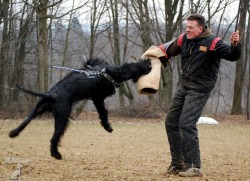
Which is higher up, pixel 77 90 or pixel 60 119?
pixel 77 90

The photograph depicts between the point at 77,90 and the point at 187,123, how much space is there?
1.50 meters

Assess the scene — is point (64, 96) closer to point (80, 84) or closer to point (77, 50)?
point (80, 84)

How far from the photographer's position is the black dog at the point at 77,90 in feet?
19.3

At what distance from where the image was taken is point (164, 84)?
969 inches

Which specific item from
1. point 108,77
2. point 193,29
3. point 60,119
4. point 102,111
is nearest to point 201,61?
point 193,29

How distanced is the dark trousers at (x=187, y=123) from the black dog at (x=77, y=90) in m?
0.64

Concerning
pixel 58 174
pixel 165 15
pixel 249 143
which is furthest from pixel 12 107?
pixel 58 174

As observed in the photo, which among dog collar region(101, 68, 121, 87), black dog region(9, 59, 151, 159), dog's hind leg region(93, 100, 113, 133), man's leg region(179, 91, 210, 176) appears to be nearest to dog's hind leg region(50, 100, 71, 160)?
black dog region(9, 59, 151, 159)

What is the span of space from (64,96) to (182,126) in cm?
159

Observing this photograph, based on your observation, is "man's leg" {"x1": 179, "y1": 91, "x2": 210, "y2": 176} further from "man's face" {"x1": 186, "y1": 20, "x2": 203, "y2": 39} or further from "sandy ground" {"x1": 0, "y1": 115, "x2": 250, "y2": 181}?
"man's face" {"x1": 186, "y1": 20, "x2": 203, "y2": 39}

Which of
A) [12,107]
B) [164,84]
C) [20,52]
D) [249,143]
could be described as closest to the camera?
[249,143]

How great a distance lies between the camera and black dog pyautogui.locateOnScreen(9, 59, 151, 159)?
5.89 m

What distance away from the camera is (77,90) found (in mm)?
5902

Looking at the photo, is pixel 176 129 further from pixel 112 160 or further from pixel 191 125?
pixel 112 160
